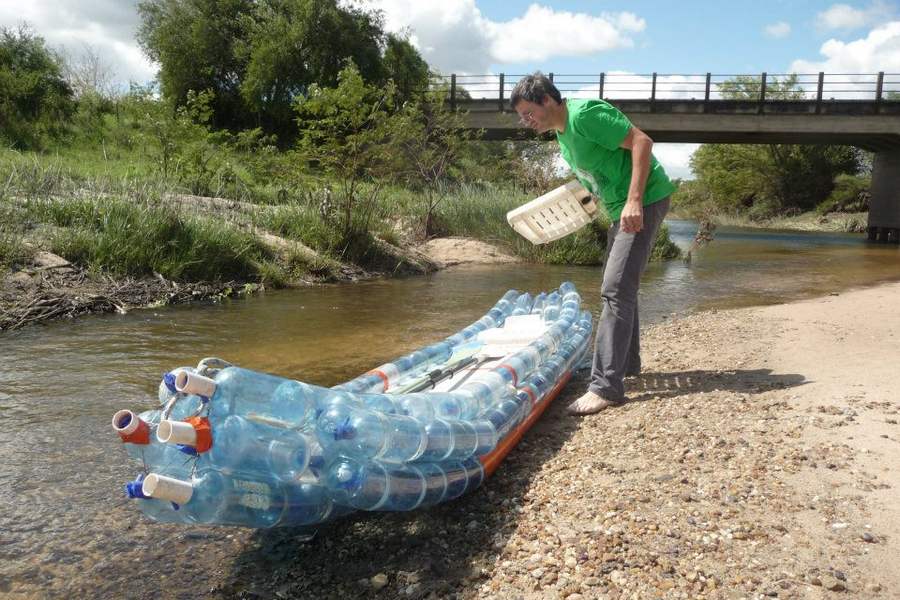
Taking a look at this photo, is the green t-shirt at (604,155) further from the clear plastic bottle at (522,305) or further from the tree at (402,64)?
the tree at (402,64)

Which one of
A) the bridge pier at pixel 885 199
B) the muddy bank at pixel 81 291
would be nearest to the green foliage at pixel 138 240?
the muddy bank at pixel 81 291

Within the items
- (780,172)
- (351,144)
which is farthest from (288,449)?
(780,172)

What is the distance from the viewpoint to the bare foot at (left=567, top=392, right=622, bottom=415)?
4.49m

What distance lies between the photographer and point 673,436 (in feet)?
12.5

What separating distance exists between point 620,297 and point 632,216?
53 cm

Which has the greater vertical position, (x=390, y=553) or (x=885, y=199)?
(x=885, y=199)

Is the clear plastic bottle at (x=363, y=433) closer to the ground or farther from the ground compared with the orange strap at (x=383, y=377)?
farther from the ground

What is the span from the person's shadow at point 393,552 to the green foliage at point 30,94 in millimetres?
25941

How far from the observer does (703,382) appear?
4.99 meters

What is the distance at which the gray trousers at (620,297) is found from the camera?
14.4ft

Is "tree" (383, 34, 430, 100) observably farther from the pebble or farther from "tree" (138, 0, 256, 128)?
the pebble

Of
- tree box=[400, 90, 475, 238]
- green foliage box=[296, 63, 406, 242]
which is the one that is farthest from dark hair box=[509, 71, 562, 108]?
tree box=[400, 90, 475, 238]

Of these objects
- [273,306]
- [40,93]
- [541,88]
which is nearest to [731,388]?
[541,88]

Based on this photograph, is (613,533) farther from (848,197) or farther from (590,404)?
(848,197)
